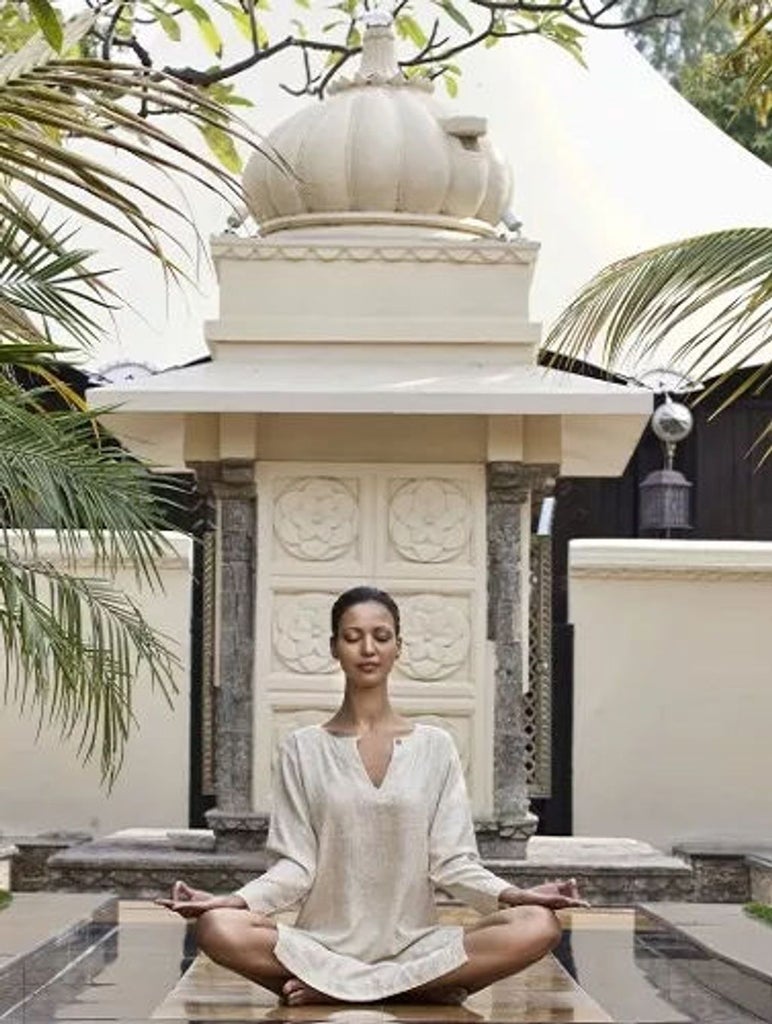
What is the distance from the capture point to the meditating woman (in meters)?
6.79

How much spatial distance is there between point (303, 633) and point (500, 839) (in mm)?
1149

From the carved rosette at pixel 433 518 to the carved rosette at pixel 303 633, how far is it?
0.42 metres

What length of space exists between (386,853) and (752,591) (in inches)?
278

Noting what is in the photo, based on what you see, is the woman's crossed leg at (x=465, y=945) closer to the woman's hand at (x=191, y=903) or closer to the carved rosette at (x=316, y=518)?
the woman's hand at (x=191, y=903)

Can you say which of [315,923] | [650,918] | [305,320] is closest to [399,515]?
[305,320]

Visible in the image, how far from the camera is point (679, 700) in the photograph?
13742 millimetres

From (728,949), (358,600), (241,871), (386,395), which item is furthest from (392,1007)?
(386,395)

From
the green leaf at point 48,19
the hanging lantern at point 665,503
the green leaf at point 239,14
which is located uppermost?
the green leaf at point 239,14

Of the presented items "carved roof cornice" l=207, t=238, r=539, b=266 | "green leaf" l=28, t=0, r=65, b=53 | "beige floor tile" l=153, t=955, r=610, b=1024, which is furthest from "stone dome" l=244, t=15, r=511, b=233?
"green leaf" l=28, t=0, r=65, b=53

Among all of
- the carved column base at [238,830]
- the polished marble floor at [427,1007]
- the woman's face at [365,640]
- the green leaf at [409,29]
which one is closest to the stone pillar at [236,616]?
the carved column base at [238,830]

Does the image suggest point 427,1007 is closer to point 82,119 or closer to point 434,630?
point 82,119

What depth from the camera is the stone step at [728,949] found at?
23.5 ft

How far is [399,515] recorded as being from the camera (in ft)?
35.7

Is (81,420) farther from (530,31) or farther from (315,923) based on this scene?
(530,31)
